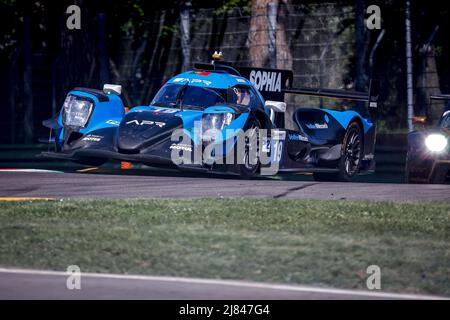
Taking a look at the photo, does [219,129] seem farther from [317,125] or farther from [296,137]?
[317,125]

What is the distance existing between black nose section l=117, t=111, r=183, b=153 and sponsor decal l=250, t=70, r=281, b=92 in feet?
8.58

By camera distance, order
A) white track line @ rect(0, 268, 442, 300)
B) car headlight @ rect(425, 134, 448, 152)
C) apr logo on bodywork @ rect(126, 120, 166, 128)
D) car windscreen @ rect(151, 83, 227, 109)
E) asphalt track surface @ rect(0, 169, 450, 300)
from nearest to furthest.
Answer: asphalt track surface @ rect(0, 169, 450, 300) < white track line @ rect(0, 268, 442, 300) < apr logo on bodywork @ rect(126, 120, 166, 128) < car headlight @ rect(425, 134, 448, 152) < car windscreen @ rect(151, 83, 227, 109)

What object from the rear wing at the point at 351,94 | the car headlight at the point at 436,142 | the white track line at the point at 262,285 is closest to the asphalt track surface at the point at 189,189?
the car headlight at the point at 436,142

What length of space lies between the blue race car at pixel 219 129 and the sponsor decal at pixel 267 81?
14mm

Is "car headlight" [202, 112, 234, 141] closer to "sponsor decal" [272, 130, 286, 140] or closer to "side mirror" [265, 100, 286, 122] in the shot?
"sponsor decal" [272, 130, 286, 140]

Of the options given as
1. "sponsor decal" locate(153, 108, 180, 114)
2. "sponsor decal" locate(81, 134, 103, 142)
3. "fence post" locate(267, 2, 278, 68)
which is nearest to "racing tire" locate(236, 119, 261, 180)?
"sponsor decal" locate(153, 108, 180, 114)

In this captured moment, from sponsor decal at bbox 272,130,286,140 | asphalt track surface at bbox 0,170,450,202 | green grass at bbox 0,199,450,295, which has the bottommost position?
green grass at bbox 0,199,450,295

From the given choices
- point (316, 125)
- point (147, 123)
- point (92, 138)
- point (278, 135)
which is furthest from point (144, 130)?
point (316, 125)

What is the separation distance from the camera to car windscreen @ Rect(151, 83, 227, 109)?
567 inches

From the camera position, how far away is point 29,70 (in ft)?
80.5

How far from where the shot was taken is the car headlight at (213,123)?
13.5 meters

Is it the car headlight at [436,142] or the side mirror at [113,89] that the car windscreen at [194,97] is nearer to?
the side mirror at [113,89]
